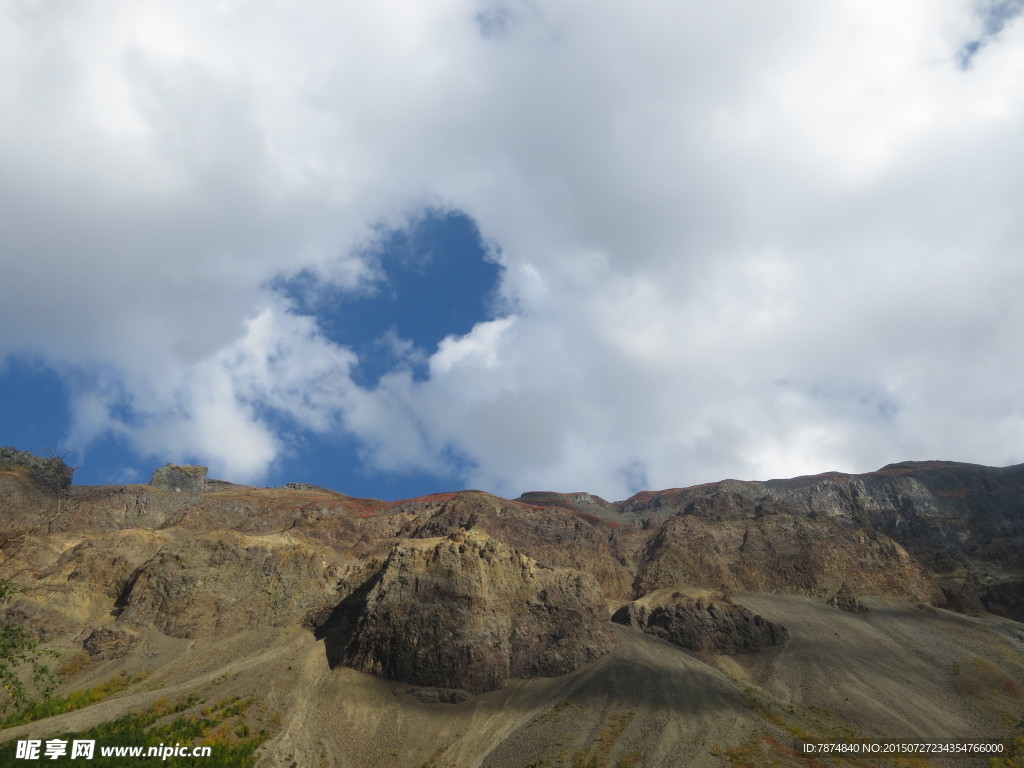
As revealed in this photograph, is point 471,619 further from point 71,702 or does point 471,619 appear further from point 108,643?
point 108,643

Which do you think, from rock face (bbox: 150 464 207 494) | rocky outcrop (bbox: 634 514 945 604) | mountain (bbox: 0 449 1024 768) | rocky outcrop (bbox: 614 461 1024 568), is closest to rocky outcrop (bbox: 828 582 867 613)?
mountain (bbox: 0 449 1024 768)

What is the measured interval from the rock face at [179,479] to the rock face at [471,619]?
65520 millimetres

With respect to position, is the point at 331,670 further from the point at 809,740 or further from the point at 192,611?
the point at 809,740

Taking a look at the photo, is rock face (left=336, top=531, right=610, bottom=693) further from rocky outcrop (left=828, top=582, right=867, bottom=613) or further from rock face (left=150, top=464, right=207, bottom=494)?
rock face (left=150, top=464, right=207, bottom=494)

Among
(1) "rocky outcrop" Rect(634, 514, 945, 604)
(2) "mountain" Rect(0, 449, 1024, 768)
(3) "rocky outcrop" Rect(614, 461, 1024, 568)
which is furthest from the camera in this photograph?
(3) "rocky outcrop" Rect(614, 461, 1024, 568)

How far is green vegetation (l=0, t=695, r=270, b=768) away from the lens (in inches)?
2073

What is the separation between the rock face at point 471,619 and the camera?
7619 cm

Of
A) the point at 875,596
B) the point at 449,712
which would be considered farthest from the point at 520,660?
the point at 875,596

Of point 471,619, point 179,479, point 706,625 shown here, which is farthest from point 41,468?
point 706,625

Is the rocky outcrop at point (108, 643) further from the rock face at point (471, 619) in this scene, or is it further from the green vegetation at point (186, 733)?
the rock face at point (471, 619)

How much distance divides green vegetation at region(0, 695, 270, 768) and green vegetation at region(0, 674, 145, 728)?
6.46 meters

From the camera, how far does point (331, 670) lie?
75625mm

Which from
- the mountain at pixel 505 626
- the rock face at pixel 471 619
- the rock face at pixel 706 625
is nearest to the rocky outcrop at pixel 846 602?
the mountain at pixel 505 626

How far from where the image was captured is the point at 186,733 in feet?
186
